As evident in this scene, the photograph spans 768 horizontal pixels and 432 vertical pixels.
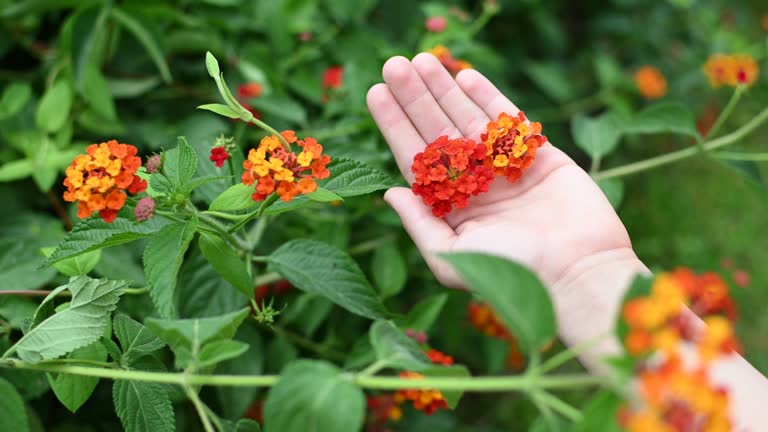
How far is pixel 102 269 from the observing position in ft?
5.43

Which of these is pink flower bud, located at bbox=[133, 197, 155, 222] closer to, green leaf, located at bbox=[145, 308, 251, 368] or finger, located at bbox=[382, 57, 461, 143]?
green leaf, located at bbox=[145, 308, 251, 368]

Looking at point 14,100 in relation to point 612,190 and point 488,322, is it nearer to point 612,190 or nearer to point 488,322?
point 488,322

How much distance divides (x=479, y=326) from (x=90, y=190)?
140 cm

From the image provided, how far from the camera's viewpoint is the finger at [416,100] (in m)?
1.57

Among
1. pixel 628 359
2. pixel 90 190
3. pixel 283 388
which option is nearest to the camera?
pixel 628 359

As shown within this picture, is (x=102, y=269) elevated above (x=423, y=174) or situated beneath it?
situated beneath

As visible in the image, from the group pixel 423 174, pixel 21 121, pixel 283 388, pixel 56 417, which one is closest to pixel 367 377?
pixel 283 388

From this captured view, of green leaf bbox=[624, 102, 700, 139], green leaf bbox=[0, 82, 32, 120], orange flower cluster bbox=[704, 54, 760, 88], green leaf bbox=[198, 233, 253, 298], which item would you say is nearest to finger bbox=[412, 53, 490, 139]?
green leaf bbox=[624, 102, 700, 139]

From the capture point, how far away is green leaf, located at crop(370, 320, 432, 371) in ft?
3.37

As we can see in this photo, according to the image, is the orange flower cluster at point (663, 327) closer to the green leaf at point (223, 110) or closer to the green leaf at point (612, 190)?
the green leaf at point (223, 110)

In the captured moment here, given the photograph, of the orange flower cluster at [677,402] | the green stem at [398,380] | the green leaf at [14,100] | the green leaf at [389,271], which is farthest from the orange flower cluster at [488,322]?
the green leaf at [14,100]

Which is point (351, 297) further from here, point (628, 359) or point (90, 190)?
point (628, 359)

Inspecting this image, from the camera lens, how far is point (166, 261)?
118cm

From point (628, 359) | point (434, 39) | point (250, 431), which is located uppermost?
point (628, 359)
